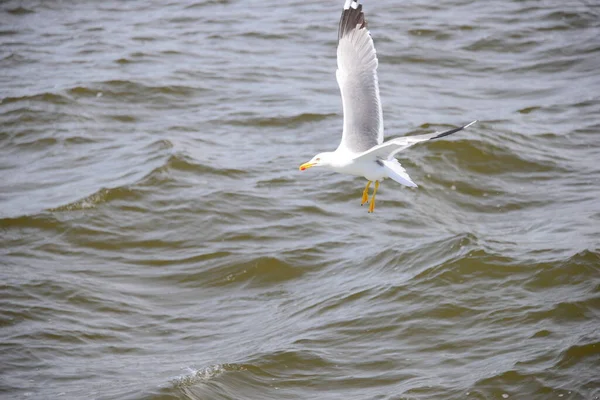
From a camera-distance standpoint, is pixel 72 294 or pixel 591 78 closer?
pixel 72 294

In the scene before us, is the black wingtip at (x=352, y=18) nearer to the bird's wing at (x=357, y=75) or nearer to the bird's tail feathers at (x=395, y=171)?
the bird's wing at (x=357, y=75)

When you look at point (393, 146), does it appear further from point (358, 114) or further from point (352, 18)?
point (352, 18)

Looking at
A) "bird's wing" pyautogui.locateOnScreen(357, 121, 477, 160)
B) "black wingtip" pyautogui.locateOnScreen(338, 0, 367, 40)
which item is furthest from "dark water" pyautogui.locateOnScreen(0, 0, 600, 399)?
"black wingtip" pyautogui.locateOnScreen(338, 0, 367, 40)

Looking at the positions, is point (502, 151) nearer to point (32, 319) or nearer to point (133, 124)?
point (133, 124)

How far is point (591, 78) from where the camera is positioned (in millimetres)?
13172

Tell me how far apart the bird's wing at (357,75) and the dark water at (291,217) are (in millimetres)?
1811

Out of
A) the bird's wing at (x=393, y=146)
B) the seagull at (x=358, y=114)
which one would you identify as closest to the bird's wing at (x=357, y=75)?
the seagull at (x=358, y=114)

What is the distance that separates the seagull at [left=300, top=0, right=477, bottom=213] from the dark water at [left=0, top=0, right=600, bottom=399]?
4.90 feet

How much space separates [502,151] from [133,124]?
5.12 meters

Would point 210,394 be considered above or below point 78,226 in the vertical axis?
below

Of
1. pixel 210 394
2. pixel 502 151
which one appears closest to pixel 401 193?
pixel 502 151

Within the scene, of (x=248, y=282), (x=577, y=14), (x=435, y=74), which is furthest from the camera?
(x=577, y=14)

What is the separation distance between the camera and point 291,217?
→ 10008 mm

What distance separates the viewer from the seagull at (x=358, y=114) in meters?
6.90
